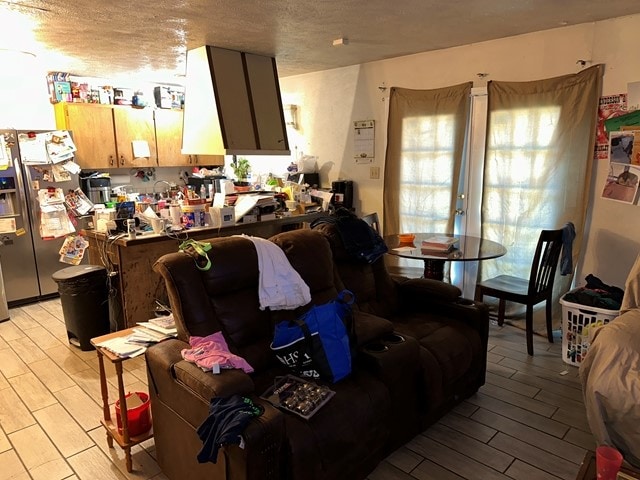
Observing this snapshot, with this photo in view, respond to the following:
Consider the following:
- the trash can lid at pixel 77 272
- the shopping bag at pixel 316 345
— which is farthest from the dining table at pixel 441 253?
the trash can lid at pixel 77 272

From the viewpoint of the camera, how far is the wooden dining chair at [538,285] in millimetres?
3312

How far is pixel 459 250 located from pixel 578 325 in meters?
0.97

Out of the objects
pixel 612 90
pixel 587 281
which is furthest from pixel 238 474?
pixel 612 90

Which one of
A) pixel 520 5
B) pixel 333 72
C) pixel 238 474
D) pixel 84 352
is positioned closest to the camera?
pixel 238 474

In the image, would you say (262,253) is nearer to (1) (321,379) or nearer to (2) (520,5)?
(1) (321,379)

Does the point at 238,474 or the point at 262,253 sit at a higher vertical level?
the point at 262,253

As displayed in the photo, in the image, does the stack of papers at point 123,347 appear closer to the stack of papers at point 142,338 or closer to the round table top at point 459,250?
the stack of papers at point 142,338

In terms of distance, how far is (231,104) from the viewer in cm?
415

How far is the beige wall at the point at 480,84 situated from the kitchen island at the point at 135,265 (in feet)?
6.61

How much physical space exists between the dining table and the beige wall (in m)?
0.87

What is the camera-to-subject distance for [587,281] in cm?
343

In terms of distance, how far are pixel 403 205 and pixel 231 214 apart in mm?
1843

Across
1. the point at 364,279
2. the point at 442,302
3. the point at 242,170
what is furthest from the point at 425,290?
the point at 242,170

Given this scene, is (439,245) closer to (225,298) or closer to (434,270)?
(434,270)
